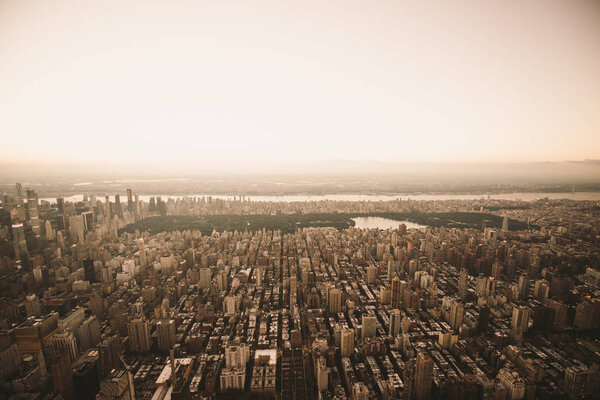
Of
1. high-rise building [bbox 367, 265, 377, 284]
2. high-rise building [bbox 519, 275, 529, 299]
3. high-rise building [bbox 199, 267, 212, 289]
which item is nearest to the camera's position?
high-rise building [bbox 519, 275, 529, 299]

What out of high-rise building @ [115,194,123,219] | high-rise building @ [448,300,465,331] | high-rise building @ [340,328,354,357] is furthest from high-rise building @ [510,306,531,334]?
high-rise building @ [115,194,123,219]

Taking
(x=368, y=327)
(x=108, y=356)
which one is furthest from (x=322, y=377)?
(x=108, y=356)

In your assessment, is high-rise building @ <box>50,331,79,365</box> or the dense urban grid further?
high-rise building @ <box>50,331,79,365</box>

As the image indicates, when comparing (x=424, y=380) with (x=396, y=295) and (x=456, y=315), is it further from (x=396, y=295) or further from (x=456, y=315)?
(x=396, y=295)

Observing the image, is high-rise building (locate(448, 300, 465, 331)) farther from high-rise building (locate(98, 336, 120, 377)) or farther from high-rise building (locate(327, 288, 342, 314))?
high-rise building (locate(98, 336, 120, 377))

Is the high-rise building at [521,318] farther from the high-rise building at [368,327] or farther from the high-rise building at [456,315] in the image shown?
the high-rise building at [368,327]

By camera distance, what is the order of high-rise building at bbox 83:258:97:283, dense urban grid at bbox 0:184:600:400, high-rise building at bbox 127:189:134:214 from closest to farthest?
dense urban grid at bbox 0:184:600:400 < high-rise building at bbox 83:258:97:283 < high-rise building at bbox 127:189:134:214

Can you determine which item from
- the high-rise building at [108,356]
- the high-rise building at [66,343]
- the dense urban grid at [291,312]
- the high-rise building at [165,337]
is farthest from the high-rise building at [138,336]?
the high-rise building at [66,343]
